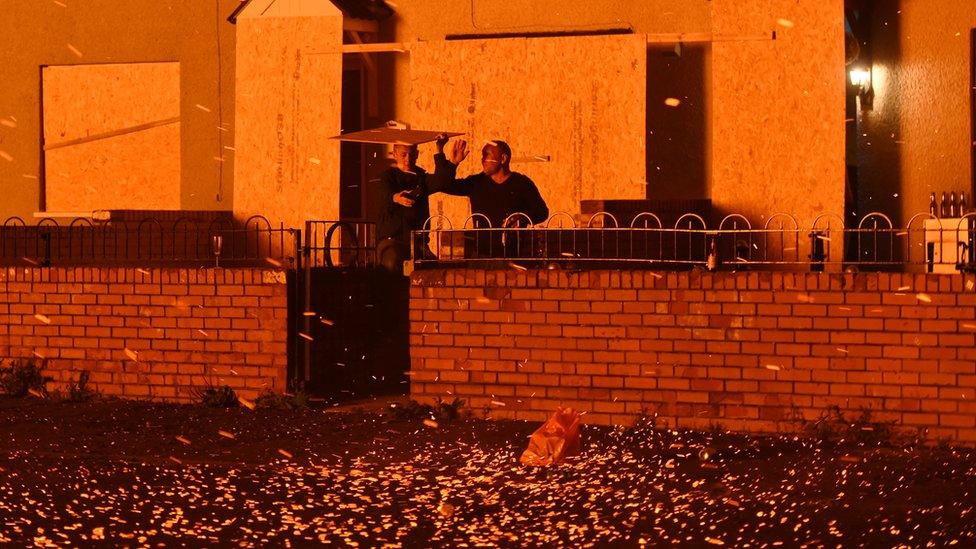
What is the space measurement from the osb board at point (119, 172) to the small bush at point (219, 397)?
654 centimetres

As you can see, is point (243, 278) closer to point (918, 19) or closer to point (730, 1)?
point (730, 1)

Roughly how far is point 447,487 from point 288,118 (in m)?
8.49

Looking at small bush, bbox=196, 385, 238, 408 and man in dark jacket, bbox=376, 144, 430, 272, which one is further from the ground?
man in dark jacket, bbox=376, 144, 430, 272

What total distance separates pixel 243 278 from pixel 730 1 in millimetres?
6146

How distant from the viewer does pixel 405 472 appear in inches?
291

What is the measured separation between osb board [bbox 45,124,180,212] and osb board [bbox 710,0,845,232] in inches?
256

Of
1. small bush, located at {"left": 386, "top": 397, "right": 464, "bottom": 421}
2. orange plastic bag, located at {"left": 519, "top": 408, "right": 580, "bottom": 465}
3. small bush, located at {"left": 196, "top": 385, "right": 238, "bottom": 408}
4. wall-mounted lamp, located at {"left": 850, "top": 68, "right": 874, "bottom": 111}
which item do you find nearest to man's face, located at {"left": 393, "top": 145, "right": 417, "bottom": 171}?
small bush, located at {"left": 196, "top": 385, "right": 238, "bottom": 408}

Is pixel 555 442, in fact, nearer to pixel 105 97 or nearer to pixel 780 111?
pixel 780 111

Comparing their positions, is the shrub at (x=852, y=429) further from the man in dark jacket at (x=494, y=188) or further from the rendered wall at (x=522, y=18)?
the rendered wall at (x=522, y=18)

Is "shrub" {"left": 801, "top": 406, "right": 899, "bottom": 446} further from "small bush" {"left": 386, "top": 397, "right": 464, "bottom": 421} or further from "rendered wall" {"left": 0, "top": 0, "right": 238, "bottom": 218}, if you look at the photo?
"rendered wall" {"left": 0, "top": 0, "right": 238, "bottom": 218}

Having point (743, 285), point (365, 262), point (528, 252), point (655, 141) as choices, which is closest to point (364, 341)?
point (365, 262)

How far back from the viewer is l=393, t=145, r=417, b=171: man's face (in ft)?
38.0

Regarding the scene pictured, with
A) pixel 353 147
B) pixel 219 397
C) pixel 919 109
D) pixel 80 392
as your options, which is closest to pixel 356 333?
pixel 219 397

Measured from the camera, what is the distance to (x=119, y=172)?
16.2 meters
